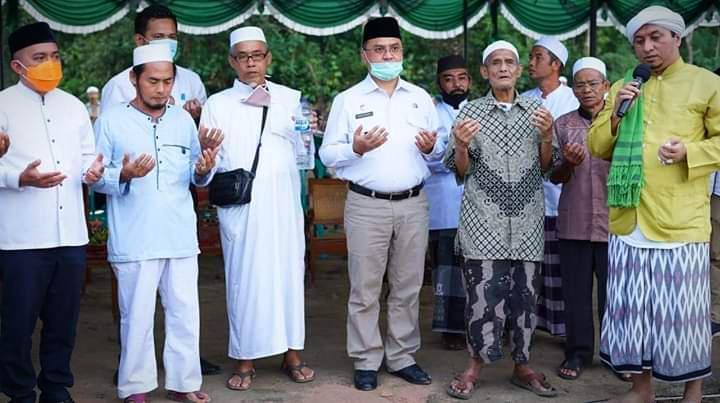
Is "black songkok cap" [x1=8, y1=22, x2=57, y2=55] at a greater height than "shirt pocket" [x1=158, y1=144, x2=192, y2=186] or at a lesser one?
greater

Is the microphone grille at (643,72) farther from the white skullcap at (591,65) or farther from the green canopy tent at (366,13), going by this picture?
the green canopy tent at (366,13)

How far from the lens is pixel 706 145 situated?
4293 millimetres

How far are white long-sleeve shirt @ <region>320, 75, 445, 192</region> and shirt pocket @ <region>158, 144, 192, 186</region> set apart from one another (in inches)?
28.6

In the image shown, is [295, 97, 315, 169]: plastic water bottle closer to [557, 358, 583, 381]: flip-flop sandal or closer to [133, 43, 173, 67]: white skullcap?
[133, 43, 173, 67]: white skullcap

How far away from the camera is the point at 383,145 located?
488 centimetres

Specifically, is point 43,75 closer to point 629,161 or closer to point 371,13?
point 629,161

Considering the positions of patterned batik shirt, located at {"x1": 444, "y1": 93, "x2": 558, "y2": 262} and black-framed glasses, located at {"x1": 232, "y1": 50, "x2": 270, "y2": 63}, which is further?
black-framed glasses, located at {"x1": 232, "y1": 50, "x2": 270, "y2": 63}

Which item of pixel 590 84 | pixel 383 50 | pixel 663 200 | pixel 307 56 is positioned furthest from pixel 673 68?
pixel 307 56

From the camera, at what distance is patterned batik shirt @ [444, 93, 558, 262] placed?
4.77 metres

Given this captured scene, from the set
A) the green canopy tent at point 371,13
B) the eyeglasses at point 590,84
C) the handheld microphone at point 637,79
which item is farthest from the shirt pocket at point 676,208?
the green canopy tent at point 371,13

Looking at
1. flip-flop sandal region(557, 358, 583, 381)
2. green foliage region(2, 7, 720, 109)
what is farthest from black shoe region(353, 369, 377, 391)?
green foliage region(2, 7, 720, 109)

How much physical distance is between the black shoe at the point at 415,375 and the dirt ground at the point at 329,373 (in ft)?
0.11

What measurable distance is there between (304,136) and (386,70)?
62 cm

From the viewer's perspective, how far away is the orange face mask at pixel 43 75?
434 centimetres
